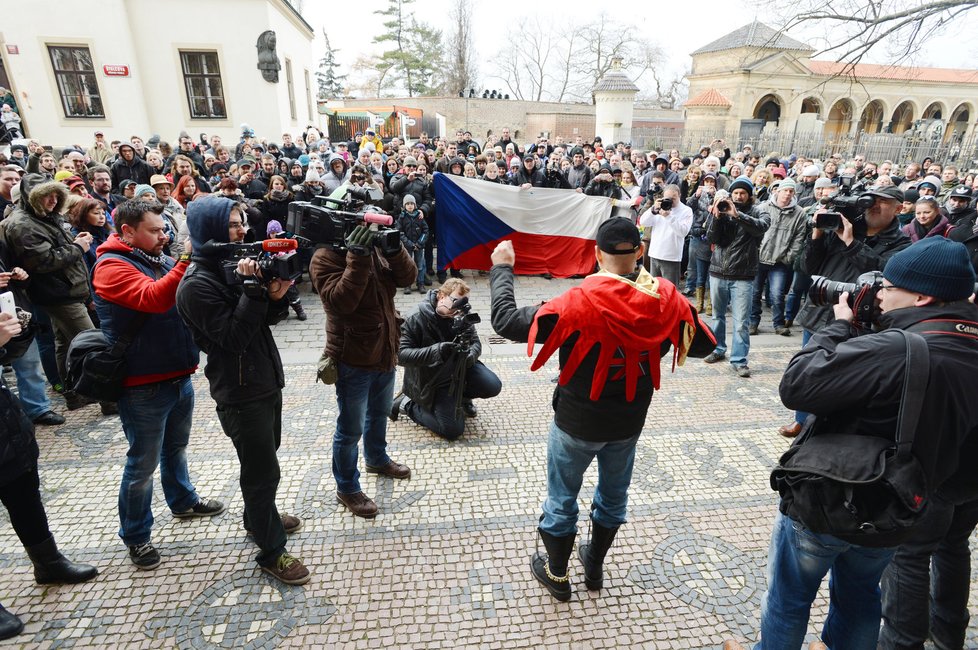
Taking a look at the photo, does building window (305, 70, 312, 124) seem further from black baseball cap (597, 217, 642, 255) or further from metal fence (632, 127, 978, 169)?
black baseball cap (597, 217, 642, 255)

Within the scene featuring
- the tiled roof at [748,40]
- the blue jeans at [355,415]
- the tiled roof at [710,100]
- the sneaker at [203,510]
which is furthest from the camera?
the tiled roof at [748,40]

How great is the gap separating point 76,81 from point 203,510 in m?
17.1

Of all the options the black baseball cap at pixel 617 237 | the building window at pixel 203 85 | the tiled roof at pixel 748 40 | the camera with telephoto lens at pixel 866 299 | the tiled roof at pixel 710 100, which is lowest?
the camera with telephoto lens at pixel 866 299

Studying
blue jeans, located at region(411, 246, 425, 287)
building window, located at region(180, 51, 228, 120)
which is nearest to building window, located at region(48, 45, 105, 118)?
building window, located at region(180, 51, 228, 120)

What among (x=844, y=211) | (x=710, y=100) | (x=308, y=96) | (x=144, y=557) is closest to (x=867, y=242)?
(x=844, y=211)

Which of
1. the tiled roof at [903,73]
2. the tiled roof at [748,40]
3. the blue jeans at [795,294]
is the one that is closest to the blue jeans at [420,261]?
the blue jeans at [795,294]

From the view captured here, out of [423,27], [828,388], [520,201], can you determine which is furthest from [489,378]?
[423,27]

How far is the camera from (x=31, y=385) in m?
4.46

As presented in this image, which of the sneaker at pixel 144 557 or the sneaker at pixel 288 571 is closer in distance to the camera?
the sneaker at pixel 288 571

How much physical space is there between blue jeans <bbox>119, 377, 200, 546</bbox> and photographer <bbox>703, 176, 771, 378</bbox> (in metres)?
4.75

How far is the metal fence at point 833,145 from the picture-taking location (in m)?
15.9

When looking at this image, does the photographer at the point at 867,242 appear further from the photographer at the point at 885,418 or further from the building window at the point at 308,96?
the building window at the point at 308,96

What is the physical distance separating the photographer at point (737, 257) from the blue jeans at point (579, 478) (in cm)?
328

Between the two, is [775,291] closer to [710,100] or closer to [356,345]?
[356,345]
